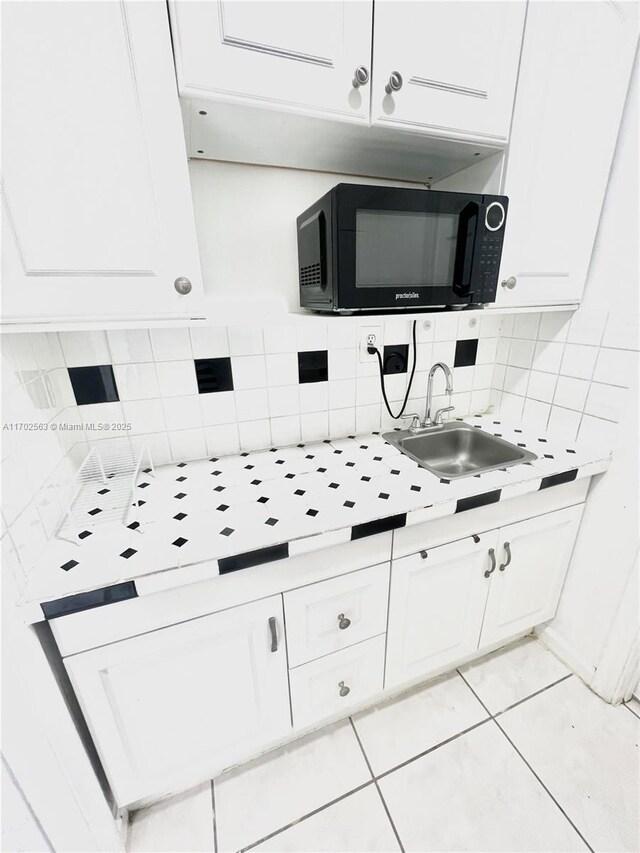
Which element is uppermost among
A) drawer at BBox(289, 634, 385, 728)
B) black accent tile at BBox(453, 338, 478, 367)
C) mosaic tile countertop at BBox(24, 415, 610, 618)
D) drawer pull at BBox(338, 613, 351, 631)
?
black accent tile at BBox(453, 338, 478, 367)

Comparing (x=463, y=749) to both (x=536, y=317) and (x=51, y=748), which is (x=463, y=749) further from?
(x=536, y=317)

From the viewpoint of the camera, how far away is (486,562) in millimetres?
1139

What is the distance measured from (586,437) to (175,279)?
4.55 ft

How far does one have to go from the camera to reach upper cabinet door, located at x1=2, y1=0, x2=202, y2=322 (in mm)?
584

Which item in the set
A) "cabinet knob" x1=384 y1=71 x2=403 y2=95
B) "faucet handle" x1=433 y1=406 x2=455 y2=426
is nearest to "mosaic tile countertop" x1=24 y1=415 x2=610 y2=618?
"faucet handle" x1=433 y1=406 x2=455 y2=426

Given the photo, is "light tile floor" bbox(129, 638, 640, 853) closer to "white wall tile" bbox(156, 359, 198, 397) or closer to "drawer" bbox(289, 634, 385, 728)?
"drawer" bbox(289, 634, 385, 728)

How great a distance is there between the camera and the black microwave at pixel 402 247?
812 mm

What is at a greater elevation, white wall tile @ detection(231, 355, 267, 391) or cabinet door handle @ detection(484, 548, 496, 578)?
white wall tile @ detection(231, 355, 267, 391)

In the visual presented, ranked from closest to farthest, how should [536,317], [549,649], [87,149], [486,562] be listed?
[87,149] → [486,562] → [536,317] → [549,649]

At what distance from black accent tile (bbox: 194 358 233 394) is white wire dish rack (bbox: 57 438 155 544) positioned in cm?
27

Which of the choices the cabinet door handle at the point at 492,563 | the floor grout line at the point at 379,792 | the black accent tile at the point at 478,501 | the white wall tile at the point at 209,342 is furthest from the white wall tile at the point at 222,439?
the floor grout line at the point at 379,792

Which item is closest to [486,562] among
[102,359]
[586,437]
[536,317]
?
[586,437]

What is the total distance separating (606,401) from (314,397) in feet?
3.22

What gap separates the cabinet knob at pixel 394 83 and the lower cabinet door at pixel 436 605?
44.9 inches
